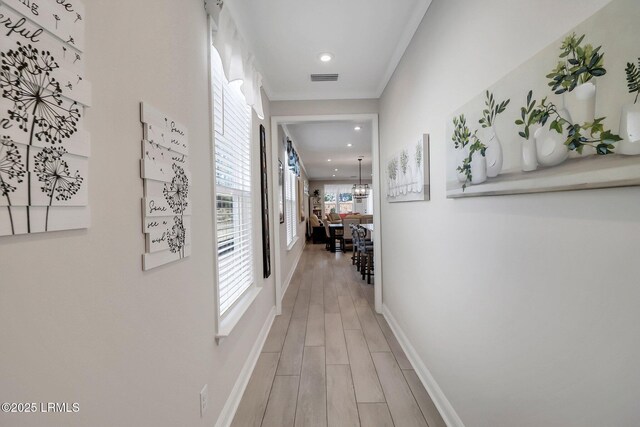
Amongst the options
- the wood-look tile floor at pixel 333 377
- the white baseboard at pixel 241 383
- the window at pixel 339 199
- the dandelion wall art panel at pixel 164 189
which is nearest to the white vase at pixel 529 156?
the dandelion wall art panel at pixel 164 189

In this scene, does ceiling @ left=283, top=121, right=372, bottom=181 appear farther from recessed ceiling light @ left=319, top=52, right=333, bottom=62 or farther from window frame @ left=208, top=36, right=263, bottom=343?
window frame @ left=208, top=36, right=263, bottom=343

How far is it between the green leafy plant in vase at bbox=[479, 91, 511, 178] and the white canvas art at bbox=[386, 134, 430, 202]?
706mm

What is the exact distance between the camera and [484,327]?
4.04 feet

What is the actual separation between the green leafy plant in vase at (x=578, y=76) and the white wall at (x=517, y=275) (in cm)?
9

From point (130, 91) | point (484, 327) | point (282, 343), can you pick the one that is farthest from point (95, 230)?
point (282, 343)

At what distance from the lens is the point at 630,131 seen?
611 millimetres

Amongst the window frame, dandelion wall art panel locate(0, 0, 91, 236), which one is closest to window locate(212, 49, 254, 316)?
the window frame

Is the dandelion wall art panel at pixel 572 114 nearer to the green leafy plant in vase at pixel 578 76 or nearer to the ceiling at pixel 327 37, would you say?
the green leafy plant in vase at pixel 578 76

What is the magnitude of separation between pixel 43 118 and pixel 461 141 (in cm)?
152

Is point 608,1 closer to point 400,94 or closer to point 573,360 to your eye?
point 573,360

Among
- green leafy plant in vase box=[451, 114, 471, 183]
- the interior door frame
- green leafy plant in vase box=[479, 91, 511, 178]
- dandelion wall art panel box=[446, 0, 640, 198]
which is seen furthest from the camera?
the interior door frame

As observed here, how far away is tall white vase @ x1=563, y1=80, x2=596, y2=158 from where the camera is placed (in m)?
0.70

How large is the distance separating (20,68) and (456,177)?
1.57 m

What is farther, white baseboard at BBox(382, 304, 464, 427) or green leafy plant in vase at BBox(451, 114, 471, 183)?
white baseboard at BBox(382, 304, 464, 427)
